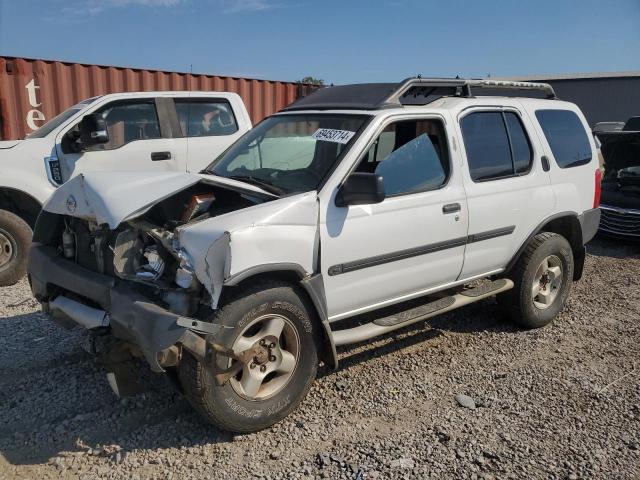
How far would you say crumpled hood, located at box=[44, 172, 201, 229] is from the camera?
3.11 metres

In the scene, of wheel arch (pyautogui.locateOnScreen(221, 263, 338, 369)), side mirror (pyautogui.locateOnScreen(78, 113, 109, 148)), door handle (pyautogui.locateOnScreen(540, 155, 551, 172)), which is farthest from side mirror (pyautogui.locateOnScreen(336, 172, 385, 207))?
side mirror (pyautogui.locateOnScreen(78, 113, 109, 148))

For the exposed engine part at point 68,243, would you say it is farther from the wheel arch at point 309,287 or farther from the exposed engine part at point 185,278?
the wheel arch at point 309,287

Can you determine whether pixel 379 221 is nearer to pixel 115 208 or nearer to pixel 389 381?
pixel 389 381

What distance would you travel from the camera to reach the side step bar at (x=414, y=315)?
138 inches

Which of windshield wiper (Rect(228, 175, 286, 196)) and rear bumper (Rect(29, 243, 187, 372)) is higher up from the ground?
windshield wiper (Rect(228, 175, 286, 196))

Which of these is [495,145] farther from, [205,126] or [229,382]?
[205,126]

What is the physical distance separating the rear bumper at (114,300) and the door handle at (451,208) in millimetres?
2075

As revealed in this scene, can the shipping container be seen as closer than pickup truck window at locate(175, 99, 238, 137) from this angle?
No

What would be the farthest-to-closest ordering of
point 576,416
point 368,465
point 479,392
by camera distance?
point 479,392 → point 576,416 → point 368,465

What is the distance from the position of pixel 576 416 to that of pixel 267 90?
900 centimetres

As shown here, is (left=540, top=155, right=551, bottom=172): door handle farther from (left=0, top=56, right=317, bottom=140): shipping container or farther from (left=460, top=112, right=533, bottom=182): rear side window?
(left=0, top=56, right=317, bottom=140): shipping container

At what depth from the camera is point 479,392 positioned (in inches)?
148

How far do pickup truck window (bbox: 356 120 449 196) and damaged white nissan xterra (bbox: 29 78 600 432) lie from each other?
0.01 metres

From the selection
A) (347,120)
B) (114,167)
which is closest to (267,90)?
(114,167)
